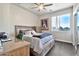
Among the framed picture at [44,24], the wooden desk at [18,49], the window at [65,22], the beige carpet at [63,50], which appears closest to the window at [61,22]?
the window at [65,22]

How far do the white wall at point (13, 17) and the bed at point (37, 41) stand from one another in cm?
8

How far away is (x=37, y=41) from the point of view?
1.41m

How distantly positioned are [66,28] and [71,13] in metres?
0.25

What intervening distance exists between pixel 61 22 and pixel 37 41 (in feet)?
1.66

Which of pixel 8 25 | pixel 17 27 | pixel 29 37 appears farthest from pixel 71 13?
pixel 8 25

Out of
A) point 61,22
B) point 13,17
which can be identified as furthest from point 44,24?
point 13,17

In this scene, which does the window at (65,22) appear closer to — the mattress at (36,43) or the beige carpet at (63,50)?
the beige carpet at (63,50)

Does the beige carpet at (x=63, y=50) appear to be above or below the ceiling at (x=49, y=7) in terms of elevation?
below

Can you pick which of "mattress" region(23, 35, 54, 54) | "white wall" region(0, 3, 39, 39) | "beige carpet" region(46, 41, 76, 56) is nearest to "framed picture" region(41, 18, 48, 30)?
"white wall" region(0, 3, 39, 39)

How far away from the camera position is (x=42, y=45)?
143 centimetres

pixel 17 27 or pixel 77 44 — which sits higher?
pixel 17 27

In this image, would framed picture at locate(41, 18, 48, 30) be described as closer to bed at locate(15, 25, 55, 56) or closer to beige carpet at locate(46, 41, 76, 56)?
bed at locate(15, 25, 55, 56)

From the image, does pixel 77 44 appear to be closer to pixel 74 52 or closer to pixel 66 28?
pixel 74 52

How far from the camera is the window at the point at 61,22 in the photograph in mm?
1459
